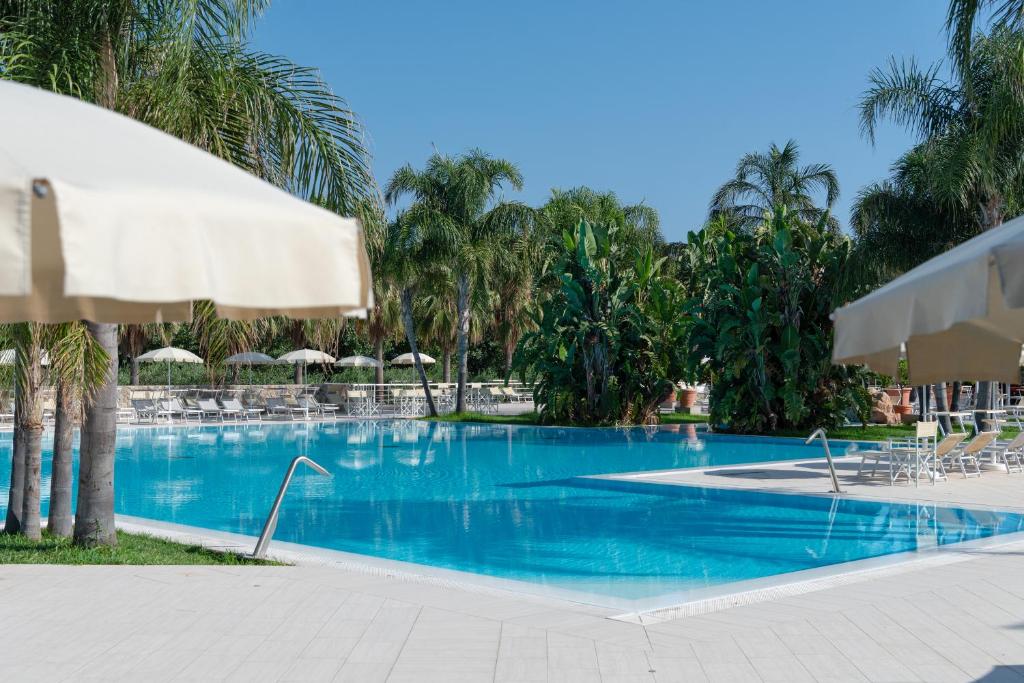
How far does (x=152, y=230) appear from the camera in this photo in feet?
8.01

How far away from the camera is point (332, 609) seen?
678cm

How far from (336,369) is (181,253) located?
46537 millimetres

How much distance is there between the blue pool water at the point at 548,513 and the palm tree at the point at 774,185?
65.5 feet

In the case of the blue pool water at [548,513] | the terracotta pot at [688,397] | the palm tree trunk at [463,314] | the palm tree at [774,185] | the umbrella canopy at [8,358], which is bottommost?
the blue pool water at [548,513]

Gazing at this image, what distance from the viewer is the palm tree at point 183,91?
8.36 m

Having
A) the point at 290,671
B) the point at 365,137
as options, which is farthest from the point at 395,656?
the point at 365,137

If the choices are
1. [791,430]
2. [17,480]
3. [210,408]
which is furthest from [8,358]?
[210,408]

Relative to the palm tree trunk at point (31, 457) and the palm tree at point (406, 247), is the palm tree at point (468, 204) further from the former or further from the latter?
the palm tree trunk at point (31, 457)

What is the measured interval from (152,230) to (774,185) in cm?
4165

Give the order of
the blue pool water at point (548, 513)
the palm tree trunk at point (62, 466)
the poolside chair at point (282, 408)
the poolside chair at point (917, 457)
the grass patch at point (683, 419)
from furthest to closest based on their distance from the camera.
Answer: the poolside chair at point (282, 408) → the grass patch at point (683, 419) → the poolside chair at point (917, 457) → the blue pool water at point (548, 513) → the palm tree trunk at point (62, 466)

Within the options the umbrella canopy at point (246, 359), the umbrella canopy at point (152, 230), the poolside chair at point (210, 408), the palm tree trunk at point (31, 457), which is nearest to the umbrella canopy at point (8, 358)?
the palm tree trunk at point (31, 457)

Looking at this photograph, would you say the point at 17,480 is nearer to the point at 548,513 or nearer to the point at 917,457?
the point at 548,513

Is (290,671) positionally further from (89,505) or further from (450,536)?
(450,536)

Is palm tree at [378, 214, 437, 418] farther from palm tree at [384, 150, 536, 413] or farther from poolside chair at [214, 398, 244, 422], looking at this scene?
poolside chair at [214, 398, 244, 422]
